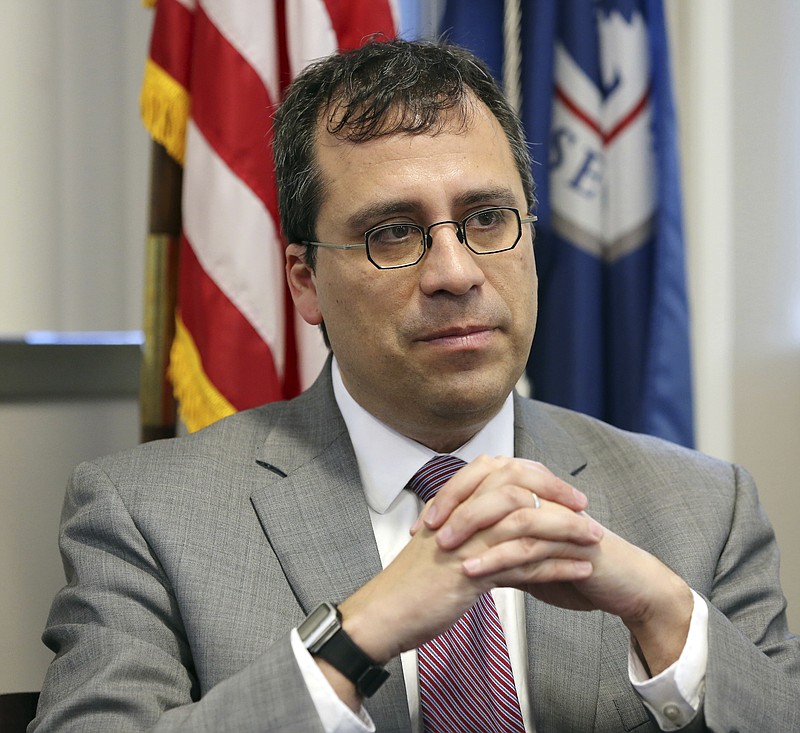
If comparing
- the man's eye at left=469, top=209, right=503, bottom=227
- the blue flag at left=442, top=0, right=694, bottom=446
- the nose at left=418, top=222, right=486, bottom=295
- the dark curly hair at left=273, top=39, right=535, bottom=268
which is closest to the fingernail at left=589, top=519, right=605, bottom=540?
the nose at left=418, top=222, right=486, bottom=295

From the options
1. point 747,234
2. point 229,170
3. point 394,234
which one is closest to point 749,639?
point 394,234

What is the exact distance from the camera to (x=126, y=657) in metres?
1.42

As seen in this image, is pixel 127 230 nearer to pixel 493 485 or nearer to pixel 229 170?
pixel 229 170

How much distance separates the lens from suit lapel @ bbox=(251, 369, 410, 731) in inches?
60.3

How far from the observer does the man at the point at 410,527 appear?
135 centimetres

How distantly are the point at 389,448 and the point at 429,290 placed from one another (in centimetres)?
29

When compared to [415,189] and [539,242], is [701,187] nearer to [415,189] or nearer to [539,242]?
[539,242]

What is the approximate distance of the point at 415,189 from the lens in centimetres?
161

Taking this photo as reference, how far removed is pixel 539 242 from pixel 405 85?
1.07 metres

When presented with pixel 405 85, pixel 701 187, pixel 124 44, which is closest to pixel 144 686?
pixel 405 85


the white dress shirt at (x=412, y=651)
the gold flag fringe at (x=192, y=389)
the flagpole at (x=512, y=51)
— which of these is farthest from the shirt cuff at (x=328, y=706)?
the flagpole at (x=512, y=51)

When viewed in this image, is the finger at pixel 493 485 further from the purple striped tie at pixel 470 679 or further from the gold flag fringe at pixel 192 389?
the gold flag fringe at pixel 192 389

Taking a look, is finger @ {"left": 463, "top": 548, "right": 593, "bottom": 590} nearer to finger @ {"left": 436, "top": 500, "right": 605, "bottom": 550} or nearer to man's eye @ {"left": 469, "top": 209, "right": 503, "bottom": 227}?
finger @ {"left": 436, "top": 500, "right": 605, "bottom": 550}

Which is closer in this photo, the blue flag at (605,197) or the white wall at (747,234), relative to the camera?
the blue flag at (605,197)
